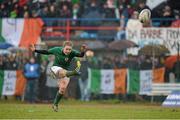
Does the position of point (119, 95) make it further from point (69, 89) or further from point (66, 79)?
point (66, 79)

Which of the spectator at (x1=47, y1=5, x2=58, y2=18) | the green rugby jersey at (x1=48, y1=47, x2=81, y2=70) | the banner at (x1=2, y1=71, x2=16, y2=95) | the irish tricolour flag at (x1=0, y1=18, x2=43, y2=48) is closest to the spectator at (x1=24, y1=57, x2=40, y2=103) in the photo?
the banner at (x1=2, y1=71, x2=16, y2=95)

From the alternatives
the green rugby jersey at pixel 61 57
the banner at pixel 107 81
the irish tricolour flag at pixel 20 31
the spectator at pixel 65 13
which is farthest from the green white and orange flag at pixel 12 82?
the green rugby jersey at pixel 61 57

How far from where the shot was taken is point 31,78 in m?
29.5

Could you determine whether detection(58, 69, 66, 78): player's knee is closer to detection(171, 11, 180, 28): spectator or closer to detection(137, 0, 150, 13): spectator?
detection(171, 11, 180, 28): spectator

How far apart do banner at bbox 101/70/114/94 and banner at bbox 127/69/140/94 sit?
788 mm

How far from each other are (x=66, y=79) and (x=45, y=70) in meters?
9.78

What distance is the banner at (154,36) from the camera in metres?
30.5

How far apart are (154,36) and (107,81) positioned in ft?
10.6

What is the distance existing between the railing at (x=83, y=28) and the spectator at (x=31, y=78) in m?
2.87

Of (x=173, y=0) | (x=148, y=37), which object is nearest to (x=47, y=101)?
(x=148, y=37)

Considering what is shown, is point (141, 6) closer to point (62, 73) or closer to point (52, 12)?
point (52, 12)

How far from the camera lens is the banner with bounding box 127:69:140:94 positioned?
2945cm

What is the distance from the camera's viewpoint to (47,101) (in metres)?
29.5

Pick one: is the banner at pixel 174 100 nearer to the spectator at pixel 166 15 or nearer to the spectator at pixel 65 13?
the spectator at pixel 166 15
